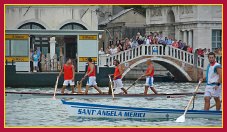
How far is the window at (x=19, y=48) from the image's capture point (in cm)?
3849

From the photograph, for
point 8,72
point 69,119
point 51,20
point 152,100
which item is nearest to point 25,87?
point 8,72

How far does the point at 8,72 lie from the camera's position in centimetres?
3747

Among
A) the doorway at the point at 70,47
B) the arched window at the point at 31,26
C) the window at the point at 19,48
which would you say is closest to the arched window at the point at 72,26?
the doorway at the point at 70,47

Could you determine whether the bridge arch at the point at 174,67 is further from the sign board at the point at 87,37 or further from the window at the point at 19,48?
the window at the point at 19,48

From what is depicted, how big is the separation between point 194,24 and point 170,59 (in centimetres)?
457

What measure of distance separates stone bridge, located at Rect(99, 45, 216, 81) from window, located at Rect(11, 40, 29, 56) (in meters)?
6.81

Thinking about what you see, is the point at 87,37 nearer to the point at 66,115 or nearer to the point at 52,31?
the point at 52,31

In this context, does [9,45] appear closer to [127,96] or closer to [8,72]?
[8,72]

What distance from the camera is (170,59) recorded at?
1812 inches

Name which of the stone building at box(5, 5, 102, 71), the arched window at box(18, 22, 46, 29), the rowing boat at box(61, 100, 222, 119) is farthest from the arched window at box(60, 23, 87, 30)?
the rowing boat at box(61, 100, 222, 119)

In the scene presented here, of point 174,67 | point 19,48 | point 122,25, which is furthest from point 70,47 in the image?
point 122,25

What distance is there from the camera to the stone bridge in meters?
45.1

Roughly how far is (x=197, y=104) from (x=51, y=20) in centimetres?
1300

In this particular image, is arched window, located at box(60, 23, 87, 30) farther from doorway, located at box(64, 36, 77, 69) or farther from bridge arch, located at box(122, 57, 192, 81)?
bridge arch, located at box(122, 57, 192, 81)
